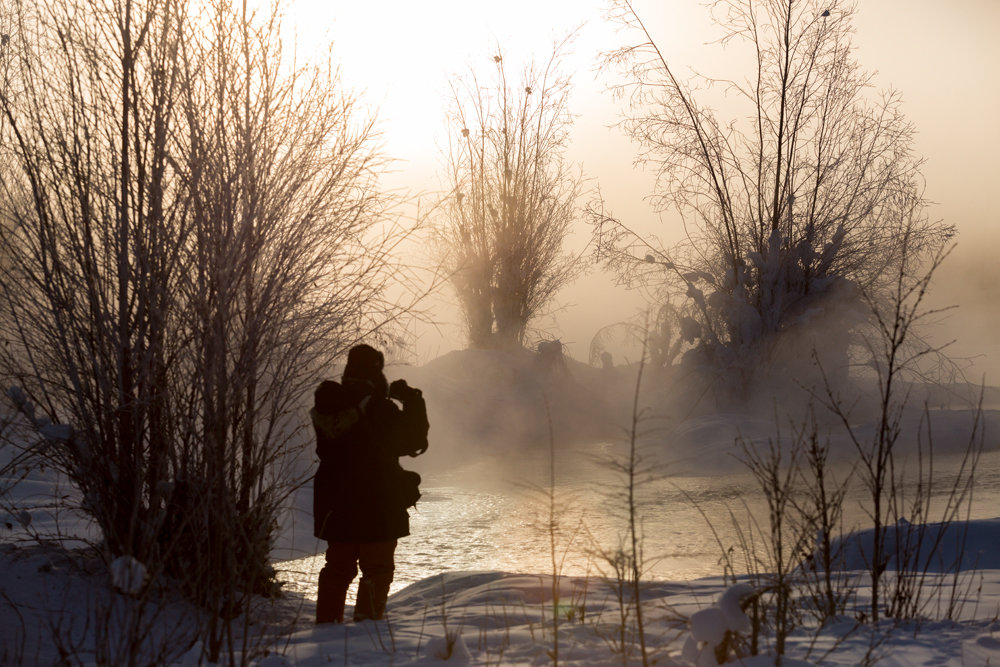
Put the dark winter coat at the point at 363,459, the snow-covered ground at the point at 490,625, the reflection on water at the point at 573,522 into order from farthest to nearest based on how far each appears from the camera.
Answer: the reflection on water at the point at 573,522 < the dark winter coat at the point at 363,459 < the snow-covered ground at the point at 490,625

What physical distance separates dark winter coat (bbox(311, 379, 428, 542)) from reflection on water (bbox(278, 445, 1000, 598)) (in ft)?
2.75

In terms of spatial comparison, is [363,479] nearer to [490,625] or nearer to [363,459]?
[363,459]

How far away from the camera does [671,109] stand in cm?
1525

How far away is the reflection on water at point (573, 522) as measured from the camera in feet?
20.8

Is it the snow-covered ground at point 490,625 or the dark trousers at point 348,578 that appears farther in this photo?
the dark trousers at point 348,578

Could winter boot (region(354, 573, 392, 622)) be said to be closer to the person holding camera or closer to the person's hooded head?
the person holding camera

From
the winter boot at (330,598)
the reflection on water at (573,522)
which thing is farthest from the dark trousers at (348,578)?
the reflection on water at (573,522)

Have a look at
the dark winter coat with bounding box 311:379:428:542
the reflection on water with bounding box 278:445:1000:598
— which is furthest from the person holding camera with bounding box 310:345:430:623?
the reflection on water with bounding box 278:445:1000:598

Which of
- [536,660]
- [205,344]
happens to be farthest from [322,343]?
[536,660]

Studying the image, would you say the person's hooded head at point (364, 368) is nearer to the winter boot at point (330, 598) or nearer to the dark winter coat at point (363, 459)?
the dark winter coat at point (363, 459)

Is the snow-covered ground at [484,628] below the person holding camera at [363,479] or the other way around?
below

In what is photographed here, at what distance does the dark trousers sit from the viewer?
4184mm

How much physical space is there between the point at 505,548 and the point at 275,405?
3127mm

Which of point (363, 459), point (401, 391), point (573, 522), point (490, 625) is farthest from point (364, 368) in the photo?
point (573, 522)
